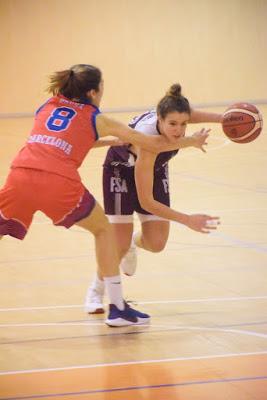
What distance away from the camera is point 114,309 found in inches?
203

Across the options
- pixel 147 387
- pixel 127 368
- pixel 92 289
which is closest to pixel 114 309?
pixel 92 289

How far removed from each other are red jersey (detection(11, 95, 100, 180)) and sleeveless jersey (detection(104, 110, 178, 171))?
556 millimetres

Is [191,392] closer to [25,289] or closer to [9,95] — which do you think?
[25,289]

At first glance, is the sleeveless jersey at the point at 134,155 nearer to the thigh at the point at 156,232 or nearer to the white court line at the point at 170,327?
the thigh at the point at 156,232

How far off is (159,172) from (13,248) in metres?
2.52

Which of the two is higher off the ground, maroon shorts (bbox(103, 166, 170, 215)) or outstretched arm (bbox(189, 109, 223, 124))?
outstretched arm (bbox(189, 109, 223, 124))

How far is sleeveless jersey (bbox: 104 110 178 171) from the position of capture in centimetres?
544

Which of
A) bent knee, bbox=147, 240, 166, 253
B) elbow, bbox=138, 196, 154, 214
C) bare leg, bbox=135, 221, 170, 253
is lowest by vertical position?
bent knee, bbox=147, 240, 166, 253

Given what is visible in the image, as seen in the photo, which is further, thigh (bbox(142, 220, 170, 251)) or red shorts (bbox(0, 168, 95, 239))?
thigh (bbox(142, 220, 170, 251))

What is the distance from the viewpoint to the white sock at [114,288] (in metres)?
5.06

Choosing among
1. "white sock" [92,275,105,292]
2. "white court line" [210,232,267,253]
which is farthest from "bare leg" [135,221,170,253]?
"white court line" [210,232,267,253]

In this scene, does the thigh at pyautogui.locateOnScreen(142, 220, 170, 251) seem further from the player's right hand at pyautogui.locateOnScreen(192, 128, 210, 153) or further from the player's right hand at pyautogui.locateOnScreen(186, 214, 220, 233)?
the player's right hand at pyautogui.locateOnScreen(192, 128, 210, 153)

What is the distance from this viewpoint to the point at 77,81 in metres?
4.95

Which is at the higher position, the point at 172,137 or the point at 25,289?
the point at 172,137
